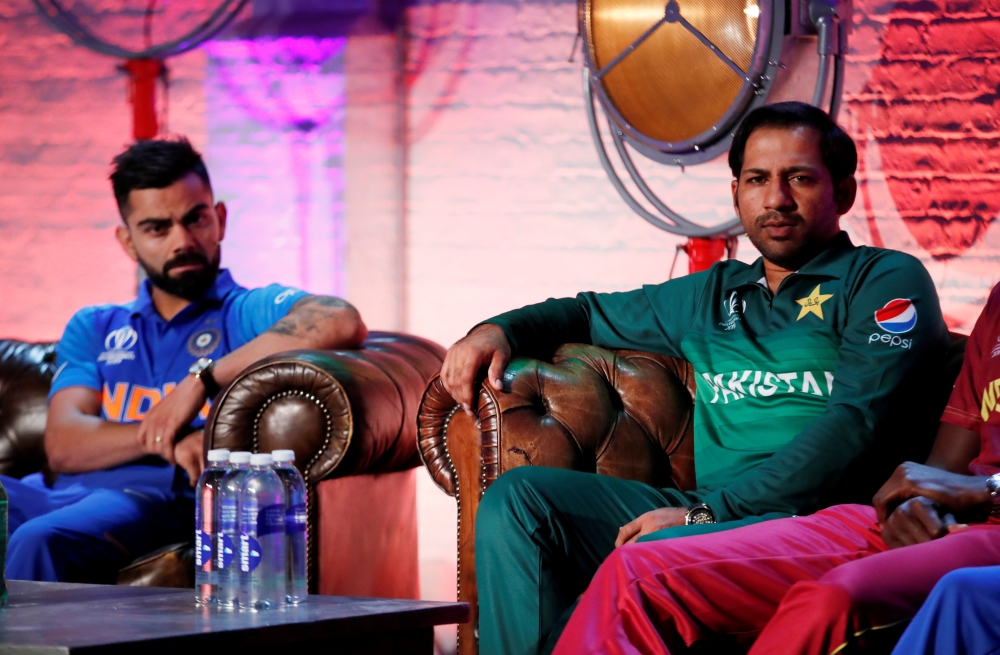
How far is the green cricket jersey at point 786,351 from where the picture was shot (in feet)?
6.49

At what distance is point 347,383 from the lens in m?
2.45

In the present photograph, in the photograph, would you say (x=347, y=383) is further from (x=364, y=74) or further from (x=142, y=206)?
(x=364, y=74)

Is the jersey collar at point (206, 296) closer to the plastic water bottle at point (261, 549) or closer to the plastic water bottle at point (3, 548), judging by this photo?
the plastic water bottle at point (3, 548)

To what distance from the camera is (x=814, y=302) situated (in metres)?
2.19

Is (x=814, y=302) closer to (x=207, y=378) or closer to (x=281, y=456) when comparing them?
(x=281, y=456)

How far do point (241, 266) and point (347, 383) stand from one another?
1517 millimetres

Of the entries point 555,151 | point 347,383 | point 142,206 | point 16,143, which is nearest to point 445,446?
point 347,383

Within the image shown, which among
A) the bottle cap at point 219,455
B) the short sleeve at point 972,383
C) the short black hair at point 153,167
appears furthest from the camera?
the short black hair at point 153,167

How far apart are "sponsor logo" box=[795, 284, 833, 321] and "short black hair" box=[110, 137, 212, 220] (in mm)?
1649

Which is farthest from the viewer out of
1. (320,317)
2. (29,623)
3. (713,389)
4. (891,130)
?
(891,130)

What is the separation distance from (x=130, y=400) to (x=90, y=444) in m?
0.18

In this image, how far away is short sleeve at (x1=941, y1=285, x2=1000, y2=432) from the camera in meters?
1.89

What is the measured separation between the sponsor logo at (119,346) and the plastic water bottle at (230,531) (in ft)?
4.27

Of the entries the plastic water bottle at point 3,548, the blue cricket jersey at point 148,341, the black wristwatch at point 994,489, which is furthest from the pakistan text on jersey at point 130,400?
the black wristwatch at point 994,489
